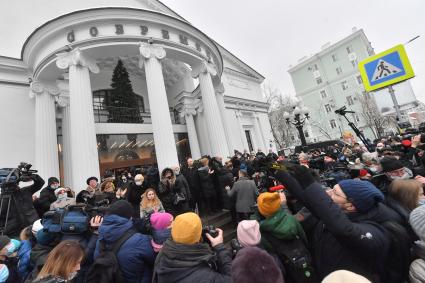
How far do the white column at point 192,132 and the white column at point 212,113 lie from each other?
3486 mm

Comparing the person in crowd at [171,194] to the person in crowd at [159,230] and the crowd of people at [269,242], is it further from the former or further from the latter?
the person in crowd at [159,230]

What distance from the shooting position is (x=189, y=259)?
164 cm

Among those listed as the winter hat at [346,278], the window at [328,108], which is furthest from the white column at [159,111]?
the window at [328,108]

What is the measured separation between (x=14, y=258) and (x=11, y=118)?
11.3 m

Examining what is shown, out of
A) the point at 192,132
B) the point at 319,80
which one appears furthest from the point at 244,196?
the point at 319,80

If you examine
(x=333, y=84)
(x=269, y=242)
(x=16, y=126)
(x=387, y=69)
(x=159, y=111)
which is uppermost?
(x=333, y=84)

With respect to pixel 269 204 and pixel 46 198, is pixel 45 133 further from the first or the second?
pixel 269 204

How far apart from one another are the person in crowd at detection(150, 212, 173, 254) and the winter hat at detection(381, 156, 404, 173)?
286cm

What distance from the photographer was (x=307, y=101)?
45.8 m

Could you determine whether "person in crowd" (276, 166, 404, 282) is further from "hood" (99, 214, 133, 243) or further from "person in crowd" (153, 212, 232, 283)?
"hood" (99, 214, 133, 243)

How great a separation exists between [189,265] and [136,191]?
363 cm

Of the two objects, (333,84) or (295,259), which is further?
(333,84)

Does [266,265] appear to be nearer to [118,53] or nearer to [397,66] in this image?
[397,66]

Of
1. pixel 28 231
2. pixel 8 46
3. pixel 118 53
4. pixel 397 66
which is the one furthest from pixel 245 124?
pixel 28 231
